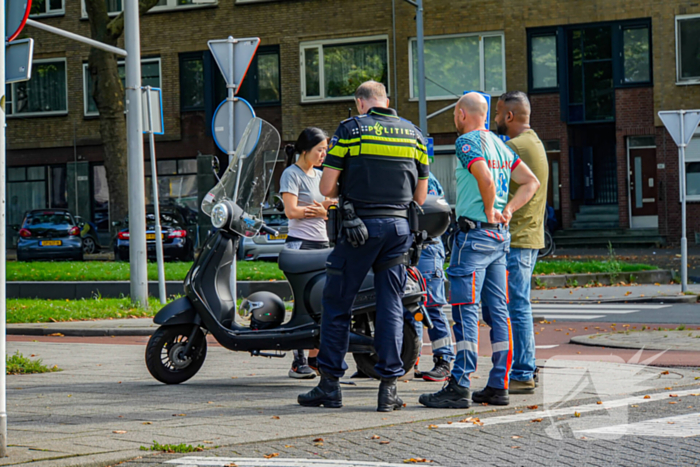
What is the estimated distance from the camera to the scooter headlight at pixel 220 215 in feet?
24.9

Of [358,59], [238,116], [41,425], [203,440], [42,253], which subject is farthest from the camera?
[358,59]

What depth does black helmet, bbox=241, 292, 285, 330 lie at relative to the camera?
7562 mm

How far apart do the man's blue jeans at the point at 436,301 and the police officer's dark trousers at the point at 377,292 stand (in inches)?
52.8

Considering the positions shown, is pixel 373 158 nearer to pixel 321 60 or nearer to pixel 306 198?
pixel 306 198

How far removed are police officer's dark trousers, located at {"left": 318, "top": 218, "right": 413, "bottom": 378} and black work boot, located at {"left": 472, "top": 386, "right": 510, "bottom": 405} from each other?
0.55 meters

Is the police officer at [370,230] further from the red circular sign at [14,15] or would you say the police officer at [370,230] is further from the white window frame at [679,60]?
the white window frame at [679,60]

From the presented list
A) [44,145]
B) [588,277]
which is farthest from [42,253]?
[588,277]

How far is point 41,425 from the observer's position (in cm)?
578

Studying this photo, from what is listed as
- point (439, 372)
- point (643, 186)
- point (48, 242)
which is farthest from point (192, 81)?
point (439, 372)

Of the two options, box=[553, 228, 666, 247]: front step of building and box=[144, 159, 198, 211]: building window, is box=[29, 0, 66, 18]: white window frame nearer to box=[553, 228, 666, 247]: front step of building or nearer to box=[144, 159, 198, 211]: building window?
box=[144, 159, 198, 211]: building window

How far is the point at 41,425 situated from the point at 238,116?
21.9ft

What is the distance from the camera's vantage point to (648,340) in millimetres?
9836

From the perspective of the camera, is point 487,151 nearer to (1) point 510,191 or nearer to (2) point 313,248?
(1) point 510,191

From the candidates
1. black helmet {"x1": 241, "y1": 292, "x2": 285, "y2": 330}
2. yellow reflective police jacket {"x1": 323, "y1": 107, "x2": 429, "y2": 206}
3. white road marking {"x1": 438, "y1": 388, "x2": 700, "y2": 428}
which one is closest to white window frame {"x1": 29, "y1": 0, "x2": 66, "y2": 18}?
black helmet {"x1": 241, "y1": 292, "x2": 285, "y2": 330}
